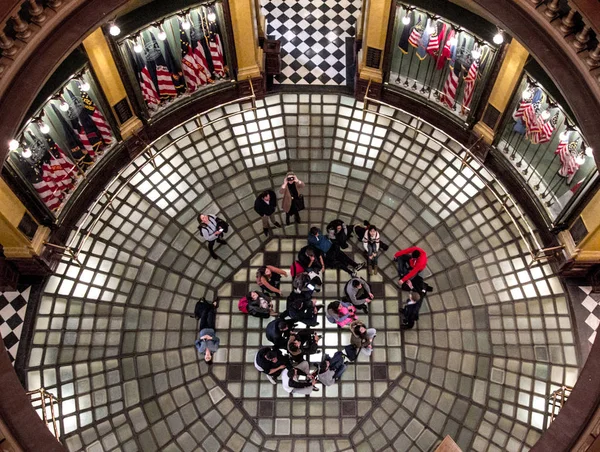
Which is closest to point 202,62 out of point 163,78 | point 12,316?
point 163,78

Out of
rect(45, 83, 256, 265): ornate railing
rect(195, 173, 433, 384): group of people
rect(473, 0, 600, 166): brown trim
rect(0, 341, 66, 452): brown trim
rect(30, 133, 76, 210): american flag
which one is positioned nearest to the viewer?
rect(0, 341, 66, 452): brown trim

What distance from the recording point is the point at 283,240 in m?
15.2

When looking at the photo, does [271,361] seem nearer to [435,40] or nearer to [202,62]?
[202,62]

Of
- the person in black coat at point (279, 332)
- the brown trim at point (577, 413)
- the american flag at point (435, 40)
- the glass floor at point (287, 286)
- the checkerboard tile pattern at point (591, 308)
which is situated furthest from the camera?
the american flag at point (435, 40)

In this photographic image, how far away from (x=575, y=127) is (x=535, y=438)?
702 cm

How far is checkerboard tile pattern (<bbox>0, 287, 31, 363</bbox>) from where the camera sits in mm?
13629

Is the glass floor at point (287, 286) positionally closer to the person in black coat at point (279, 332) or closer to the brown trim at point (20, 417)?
the person in black coat at point (279, 332)

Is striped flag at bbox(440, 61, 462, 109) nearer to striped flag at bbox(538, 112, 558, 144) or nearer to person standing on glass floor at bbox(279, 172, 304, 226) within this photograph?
striped flag at bbox(538, 112, 558, 144)

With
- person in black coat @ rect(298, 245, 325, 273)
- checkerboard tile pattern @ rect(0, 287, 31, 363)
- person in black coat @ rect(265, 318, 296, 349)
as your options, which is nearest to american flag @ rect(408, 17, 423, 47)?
person in black coat @ rect(298, 245, 325, 273)

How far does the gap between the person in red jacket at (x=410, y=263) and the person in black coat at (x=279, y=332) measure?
123 inches

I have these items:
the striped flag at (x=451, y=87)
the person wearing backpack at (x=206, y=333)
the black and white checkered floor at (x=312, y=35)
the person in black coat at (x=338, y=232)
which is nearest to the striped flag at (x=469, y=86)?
the striped flag at (x=451, y=87)

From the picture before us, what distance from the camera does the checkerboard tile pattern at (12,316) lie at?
1363 centimetres

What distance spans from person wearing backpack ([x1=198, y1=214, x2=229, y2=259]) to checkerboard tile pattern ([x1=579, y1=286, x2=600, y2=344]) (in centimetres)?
913

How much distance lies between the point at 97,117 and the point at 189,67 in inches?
112
